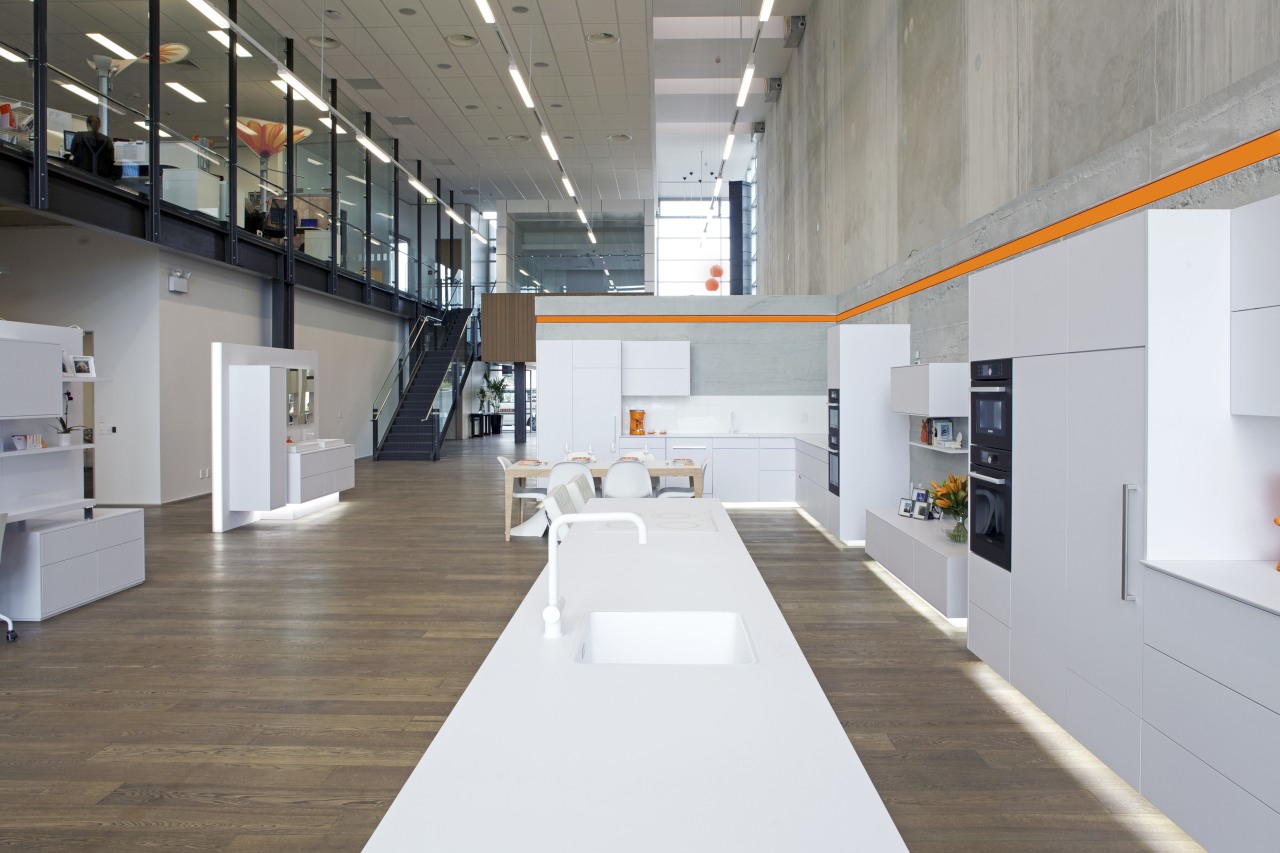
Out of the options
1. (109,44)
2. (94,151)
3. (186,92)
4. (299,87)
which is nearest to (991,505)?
(299,87)

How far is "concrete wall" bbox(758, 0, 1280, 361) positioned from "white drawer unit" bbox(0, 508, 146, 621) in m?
6.36

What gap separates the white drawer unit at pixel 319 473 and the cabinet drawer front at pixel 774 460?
17.5ft

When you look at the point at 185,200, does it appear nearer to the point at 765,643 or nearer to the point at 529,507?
the point at 529,507

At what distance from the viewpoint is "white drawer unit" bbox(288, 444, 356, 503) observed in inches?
364

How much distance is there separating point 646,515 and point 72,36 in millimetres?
10976

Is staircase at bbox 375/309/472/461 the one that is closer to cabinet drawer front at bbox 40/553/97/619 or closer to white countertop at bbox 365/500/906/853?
cabinet drawer front at bbox 40/553/97/619

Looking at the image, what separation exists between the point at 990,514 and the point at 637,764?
3.11m

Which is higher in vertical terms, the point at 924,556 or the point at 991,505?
the point at 991,505

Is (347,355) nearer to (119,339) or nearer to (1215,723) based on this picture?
(119,339)

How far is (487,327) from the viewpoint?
18.5 metres

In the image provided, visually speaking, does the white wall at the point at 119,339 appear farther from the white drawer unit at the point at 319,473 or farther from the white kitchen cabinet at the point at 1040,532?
the white kitchen cabinet at the point at 1040,532

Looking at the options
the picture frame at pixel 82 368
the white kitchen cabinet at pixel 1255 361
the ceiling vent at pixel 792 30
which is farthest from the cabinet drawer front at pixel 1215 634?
the ceiling vent at pixel 792 30

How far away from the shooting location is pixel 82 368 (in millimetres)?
5773

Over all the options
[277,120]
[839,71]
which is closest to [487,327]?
[277,120]
